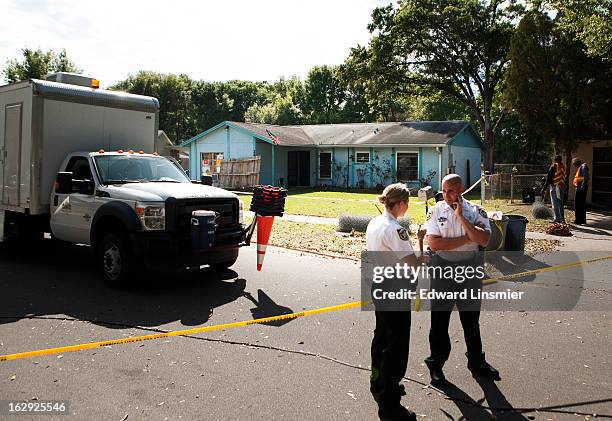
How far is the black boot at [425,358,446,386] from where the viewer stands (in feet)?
14.6

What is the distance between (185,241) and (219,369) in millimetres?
3175

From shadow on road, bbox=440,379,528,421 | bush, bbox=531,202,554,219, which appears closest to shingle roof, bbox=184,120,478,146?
bush, bbox=531,202,554,219

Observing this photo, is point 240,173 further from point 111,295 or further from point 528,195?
point 111,295

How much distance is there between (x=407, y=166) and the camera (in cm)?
3170

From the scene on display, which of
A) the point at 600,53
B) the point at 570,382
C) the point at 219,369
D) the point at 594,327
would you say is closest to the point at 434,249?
the point at 570,382

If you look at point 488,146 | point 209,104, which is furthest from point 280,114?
point 488,146

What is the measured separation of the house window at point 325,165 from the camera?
3500 centimetres

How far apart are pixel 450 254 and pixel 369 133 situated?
101 ft

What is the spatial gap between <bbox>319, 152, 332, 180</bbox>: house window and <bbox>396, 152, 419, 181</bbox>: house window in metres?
4.99

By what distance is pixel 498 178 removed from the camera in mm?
22781

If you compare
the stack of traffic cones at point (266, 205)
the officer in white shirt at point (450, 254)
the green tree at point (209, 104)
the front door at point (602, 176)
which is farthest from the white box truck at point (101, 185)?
the green tree at point (209, 104)

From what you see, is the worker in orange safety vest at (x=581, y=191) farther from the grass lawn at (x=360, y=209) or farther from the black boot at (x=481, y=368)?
the black boot at (x=481, y=368)

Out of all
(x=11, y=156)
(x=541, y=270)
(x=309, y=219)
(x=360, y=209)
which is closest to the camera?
(x=541, y=270)

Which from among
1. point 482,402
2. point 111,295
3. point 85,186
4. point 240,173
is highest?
point 240,173
